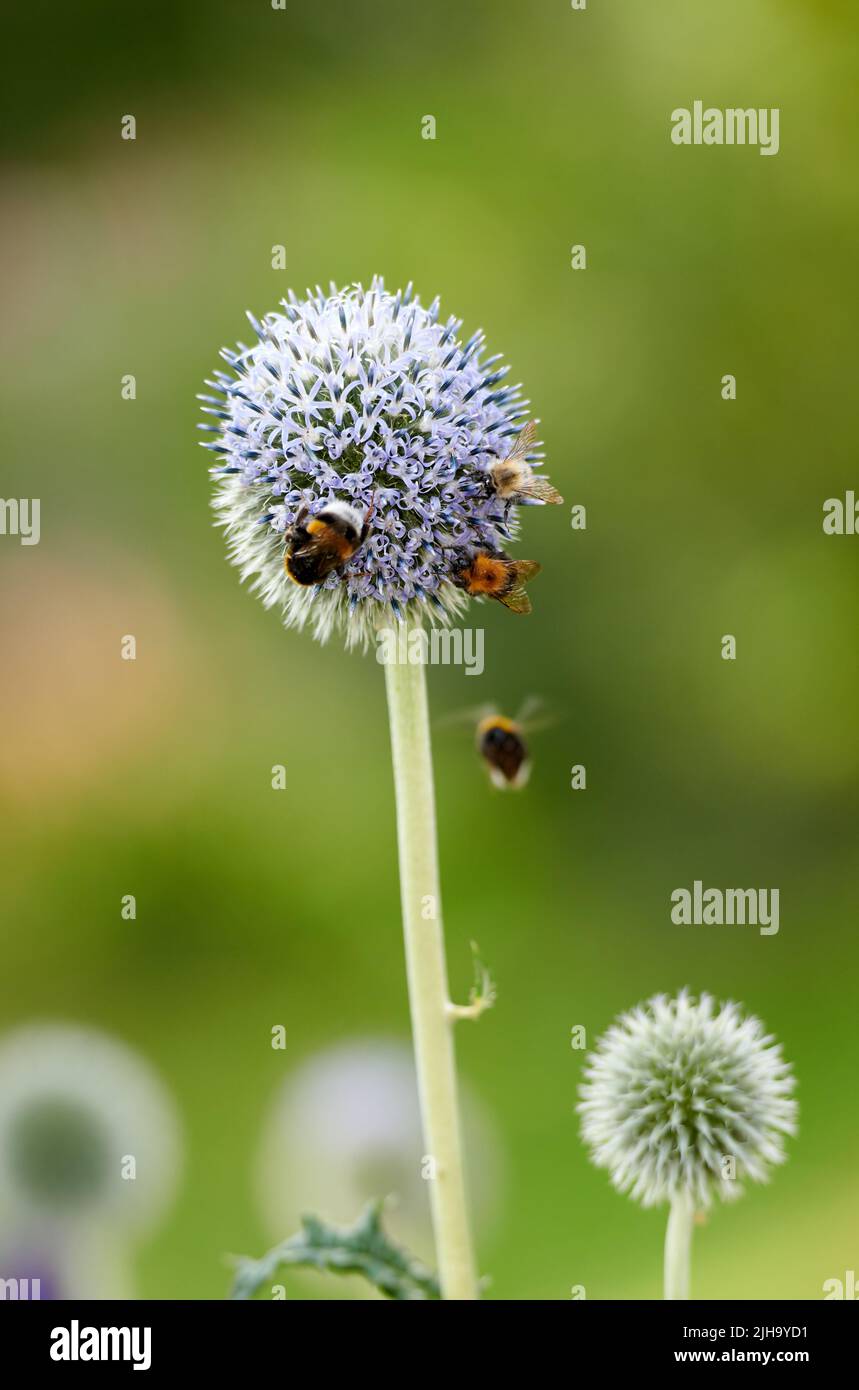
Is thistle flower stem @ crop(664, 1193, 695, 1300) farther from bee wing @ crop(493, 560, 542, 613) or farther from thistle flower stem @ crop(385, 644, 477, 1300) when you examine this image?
bee wing @ crop(493, 560, 542, 613)

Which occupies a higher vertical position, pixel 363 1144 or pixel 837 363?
pixel 837 363

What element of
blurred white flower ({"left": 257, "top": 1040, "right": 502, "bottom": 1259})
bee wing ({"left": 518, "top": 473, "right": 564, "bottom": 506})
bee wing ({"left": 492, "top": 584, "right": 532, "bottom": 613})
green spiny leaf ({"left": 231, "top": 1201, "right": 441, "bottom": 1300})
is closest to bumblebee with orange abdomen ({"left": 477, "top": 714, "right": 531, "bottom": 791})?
bee wing ({"left": 492, "top": 584, "right": 532, "bottom": 613})

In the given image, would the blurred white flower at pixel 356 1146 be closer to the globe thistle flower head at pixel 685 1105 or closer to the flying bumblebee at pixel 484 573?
the globe thistle flower head at pixel 685 1105

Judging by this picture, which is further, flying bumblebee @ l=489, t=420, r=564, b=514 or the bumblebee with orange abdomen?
the bumblebee with orange abdomen

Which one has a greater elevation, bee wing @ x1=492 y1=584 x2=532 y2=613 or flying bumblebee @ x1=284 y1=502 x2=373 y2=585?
flying bumblebee @ x1=284 y1=502 x2=373 y2=585

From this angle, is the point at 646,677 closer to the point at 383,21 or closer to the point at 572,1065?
the point at 572,1065

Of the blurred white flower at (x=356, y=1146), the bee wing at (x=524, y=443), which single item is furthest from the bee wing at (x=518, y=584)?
the blurred white flower at (x=356, y=1146)
